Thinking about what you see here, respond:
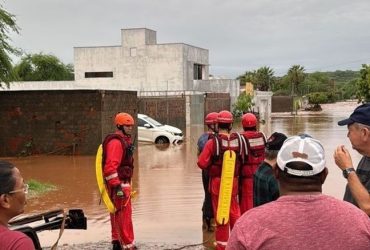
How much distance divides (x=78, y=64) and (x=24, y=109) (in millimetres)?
29041

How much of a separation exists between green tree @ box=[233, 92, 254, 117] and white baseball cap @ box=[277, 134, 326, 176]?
4349 cm

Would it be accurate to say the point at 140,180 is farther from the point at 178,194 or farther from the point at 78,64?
the point at 78,64

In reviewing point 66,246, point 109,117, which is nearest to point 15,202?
point 66,246

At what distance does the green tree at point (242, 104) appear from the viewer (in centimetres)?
4594

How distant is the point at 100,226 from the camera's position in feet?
29.9

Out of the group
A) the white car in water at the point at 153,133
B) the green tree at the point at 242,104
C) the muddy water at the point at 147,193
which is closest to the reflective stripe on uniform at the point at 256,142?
the muddy water at the point at 147,193

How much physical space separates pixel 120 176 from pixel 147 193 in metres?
5.43

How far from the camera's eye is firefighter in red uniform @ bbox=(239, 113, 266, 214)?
7.28 m

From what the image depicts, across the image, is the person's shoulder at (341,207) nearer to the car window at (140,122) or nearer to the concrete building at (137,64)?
the car window at (140,122)

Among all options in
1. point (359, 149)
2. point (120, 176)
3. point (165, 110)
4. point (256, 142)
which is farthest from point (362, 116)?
point (165, 110)

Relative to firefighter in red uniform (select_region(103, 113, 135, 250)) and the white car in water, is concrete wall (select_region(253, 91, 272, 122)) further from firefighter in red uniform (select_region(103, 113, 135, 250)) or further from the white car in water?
firefighter in red uniform (select_region(103, 113, 135, 250))

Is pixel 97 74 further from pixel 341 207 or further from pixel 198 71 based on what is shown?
pixel 341 207

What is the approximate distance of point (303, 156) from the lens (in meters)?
2.40

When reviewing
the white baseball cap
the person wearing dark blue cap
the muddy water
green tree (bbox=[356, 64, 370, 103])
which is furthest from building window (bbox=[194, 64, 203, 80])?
the white baseball cap
